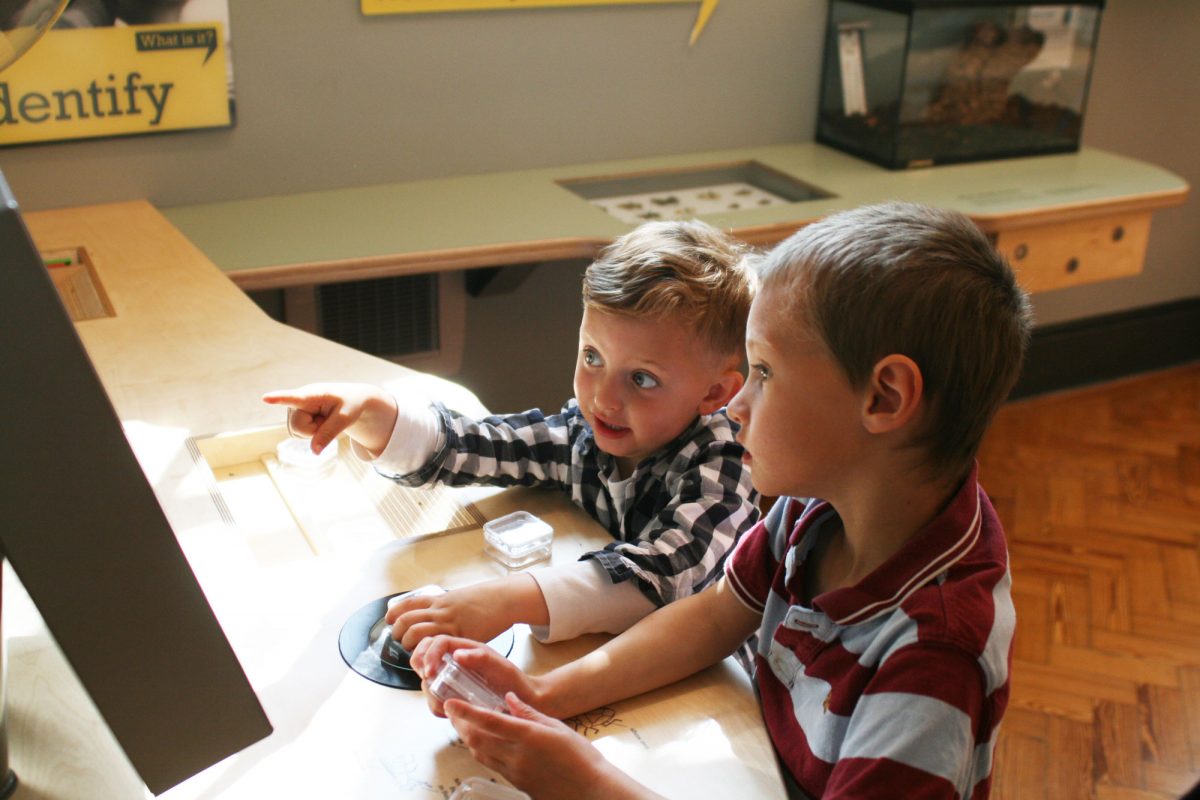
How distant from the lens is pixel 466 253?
6.48ft

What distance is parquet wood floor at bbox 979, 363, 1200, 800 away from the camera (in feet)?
6.48

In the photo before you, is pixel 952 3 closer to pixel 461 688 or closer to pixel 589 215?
pixel 589 215

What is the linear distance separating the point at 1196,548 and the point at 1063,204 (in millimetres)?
925

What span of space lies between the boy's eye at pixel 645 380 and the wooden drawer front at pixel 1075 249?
1.31 meters

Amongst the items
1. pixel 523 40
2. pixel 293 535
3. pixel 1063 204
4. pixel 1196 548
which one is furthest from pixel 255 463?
pixel 1196 548

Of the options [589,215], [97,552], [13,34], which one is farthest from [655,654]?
[589,215]

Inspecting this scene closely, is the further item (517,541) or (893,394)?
(517,541)

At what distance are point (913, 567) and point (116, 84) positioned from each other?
1.72 metres

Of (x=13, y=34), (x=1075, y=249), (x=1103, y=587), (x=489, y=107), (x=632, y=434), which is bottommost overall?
(x=1103, y=587)

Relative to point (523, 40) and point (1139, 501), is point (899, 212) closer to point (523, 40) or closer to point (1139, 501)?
point (523, 40)

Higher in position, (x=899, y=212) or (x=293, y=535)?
(x=899, y=212)

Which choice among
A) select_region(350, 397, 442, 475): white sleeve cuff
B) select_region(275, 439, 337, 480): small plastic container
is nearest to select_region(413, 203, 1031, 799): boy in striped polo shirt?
select_region(350, 397, 442, 475): white sleeve cuff

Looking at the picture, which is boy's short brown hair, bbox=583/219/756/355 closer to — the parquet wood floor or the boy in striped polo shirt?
the boy in striped polo shirt

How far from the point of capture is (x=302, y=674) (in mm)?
935
